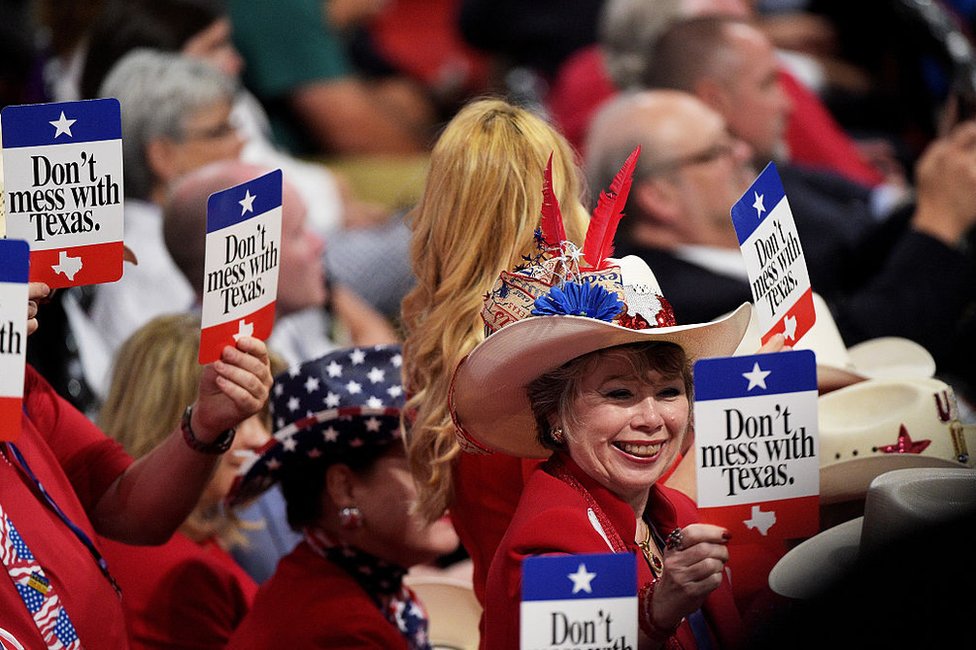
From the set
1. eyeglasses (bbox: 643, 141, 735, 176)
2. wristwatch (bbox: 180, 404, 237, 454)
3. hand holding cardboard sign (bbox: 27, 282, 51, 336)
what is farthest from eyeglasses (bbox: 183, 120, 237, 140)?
hand holding cardboard sign (bbox: 27, 282, 51, 336)

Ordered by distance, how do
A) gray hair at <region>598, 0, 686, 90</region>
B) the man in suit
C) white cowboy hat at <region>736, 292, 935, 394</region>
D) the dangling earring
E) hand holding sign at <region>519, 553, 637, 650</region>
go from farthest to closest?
gray hair at <region>598, 0, 686, 90</region>
the man in suit
white cowboy hat at <region>736, 292, 935, 394</region>
the dangling earring
hand holding sign at <region>519, 553, 637, 650</region>

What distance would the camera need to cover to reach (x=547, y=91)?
767 cm

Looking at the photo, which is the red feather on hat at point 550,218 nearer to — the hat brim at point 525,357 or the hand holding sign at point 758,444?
the hat brim at point 525,357

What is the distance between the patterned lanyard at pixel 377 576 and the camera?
3.30 meters

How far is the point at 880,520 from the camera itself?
2633mm

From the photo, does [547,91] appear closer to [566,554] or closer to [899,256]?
[899,256]

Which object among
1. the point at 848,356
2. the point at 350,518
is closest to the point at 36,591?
the point at 350,518

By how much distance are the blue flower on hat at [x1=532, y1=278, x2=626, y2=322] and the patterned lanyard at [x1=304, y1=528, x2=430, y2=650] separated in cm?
97

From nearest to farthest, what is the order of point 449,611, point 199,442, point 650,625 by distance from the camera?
1. point 650,625
2. point 199,442
3. point 449,611

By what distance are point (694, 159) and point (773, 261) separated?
2.15 meters

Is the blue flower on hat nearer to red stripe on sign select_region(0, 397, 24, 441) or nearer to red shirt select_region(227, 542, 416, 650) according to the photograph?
red stripe on sign select_region(0, 397, 24, 441)

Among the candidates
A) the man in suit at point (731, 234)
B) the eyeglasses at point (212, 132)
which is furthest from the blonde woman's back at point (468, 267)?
the eyeglasses at point (212, 132)

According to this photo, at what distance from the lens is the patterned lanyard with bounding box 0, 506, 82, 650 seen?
103 inches

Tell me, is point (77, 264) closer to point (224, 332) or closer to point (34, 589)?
point (224, 332)
